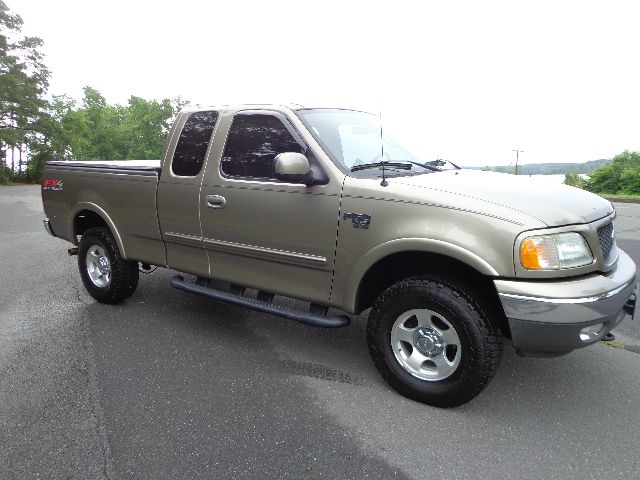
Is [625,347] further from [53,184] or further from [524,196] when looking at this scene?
[53,184]

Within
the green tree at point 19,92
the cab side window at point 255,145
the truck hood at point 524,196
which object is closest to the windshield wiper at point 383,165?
the truck hood at point 524,196

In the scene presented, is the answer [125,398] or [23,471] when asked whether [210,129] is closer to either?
[125,398]

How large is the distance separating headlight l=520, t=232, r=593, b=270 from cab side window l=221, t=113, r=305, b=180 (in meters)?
1.70

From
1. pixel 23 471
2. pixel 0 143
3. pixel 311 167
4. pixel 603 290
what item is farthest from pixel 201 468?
pixel 0 143

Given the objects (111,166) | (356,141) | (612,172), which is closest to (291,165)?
(356,141)

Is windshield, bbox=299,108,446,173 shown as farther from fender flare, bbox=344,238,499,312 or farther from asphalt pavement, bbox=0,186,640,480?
asphalt pavement, bbox=0,186,640,480

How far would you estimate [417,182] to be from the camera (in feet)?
9.43

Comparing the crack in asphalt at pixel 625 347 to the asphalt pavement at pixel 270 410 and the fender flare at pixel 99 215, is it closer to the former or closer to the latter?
the asphalt pavement at pixel 270 410

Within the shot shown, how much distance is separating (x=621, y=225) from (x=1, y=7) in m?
40.6

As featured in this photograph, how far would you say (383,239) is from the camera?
2.81m

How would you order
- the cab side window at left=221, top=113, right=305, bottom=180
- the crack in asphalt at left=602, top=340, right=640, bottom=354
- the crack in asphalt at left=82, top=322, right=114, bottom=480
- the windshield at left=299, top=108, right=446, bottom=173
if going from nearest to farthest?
the crack in asphalt at left=82, top=322, right=114, bottom=480 < the windshield at left=299, top=108, right=446, bottom=173 < the cab side window at left=221, top=113, right=305, bottom=180 < the crack in asphalt at left=602, top=340, right=640, bottom=354

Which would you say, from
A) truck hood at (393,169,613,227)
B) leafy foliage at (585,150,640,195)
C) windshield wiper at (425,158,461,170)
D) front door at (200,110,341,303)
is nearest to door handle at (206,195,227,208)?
front door at (200,110,341,303)

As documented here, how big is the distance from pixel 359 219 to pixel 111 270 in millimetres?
2897

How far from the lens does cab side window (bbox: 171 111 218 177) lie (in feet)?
12.4
